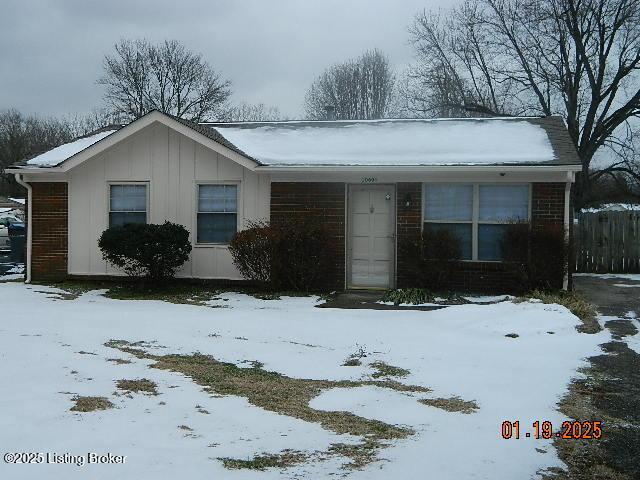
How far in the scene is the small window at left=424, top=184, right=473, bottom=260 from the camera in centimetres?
1234

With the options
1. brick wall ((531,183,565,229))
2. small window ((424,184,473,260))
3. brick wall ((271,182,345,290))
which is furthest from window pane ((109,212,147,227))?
brick wall ((531,183,565,229))

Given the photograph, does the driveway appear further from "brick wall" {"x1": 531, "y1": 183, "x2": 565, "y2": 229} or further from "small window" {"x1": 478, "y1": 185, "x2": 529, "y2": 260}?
"small window" {"x1": 478, "y1": 185, "x2": 529, "y2": 260}

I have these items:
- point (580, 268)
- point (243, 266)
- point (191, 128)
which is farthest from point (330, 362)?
point (580, 268)

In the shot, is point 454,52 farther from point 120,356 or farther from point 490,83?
point 120,356

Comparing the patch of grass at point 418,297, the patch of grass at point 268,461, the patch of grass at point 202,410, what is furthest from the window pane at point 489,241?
the patch of grass at point 268,461

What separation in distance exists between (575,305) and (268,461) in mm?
7363

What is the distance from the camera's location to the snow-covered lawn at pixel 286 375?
3.96 m

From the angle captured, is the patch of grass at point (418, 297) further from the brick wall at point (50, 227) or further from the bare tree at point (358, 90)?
the bare tree at point (358, 90)

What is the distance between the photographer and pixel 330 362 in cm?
677

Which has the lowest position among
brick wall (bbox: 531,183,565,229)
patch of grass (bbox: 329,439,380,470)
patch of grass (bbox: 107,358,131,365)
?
patch of grass (bbox: 329,439,380,470)

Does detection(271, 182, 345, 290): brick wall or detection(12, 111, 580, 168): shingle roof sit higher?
detection(12, 111, 580, 168): shingle roof

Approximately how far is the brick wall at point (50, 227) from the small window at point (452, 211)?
25.7 feet

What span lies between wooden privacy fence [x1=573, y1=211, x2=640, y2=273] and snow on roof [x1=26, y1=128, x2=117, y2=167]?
1343 centimetres
